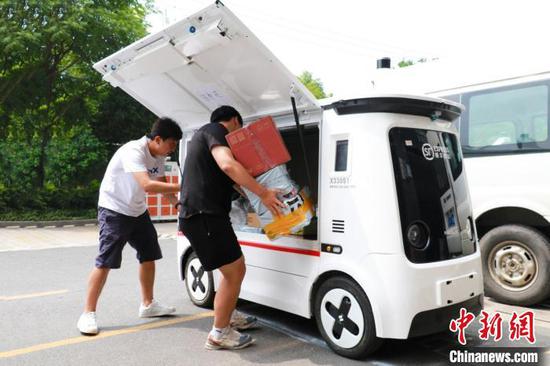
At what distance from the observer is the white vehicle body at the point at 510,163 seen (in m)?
4.86

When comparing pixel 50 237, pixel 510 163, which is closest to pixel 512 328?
pixel 510 163

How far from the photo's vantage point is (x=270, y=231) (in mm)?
3664

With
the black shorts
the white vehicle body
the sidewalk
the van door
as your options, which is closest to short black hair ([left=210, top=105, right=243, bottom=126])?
the black shorts

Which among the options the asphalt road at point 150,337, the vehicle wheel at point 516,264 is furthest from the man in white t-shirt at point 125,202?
the vehicle wheel at point 516,264

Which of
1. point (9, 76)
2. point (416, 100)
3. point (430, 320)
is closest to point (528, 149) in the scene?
point (416, 100)

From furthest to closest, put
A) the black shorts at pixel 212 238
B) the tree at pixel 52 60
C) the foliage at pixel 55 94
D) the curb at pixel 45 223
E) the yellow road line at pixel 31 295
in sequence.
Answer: the curb at pixel 45 223
the foliage at pixel 55 94
the tree at pixel 52 60
the yellow road line at pixel 31 295
the black shorts at pixel 212 238

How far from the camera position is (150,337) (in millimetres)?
3963

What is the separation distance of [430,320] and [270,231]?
4.24 feet

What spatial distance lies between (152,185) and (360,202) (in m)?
1.66

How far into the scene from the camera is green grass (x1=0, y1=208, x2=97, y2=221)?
12.9 metres

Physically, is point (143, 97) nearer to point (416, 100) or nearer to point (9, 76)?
point (416, 100)

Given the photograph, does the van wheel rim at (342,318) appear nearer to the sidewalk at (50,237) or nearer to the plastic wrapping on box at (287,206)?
the plastic wrapping on box at (287,206)

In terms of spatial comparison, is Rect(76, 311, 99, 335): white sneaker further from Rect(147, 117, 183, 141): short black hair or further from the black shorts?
Rect(147, 117, 183, 141): short black hair

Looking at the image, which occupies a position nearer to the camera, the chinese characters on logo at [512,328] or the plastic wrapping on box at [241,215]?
the chinese characters on logo at [512,328]
